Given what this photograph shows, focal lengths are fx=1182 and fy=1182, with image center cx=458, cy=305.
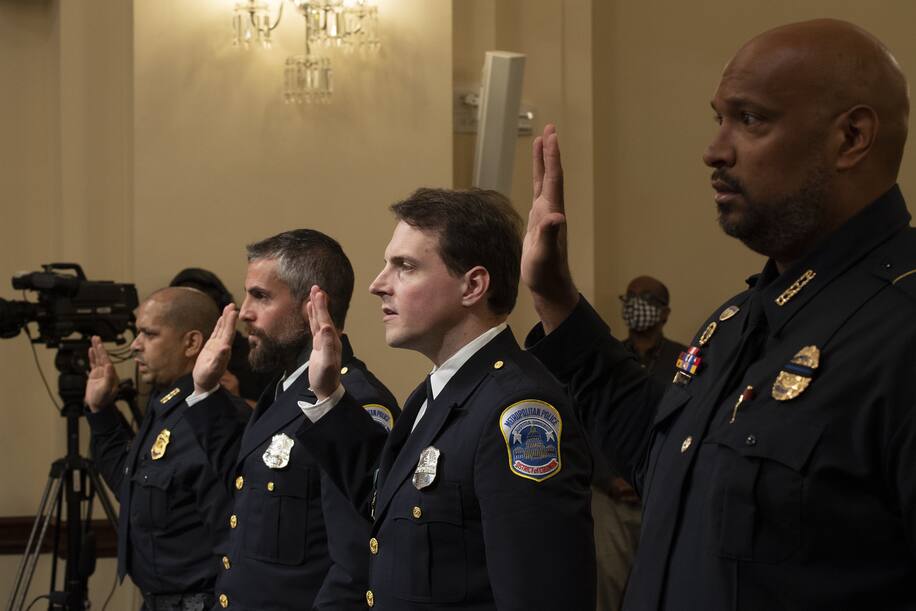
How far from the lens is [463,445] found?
199cm

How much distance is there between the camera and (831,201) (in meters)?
1.42

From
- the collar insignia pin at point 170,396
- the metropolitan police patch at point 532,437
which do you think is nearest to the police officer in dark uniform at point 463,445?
the metropolitan police patch at point 532,437

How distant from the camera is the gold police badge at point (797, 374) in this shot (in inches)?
52.3

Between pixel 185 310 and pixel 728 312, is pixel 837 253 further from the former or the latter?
pixel 185 310

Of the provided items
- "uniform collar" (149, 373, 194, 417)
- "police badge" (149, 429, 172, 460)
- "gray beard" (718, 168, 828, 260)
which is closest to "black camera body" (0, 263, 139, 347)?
"uniform collar" (149, 373, 194, 417)

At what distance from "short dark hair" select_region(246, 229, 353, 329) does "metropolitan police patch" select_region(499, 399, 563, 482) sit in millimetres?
1070

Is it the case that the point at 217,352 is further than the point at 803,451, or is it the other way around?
the point at 217,352

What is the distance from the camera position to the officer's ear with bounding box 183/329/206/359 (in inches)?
152

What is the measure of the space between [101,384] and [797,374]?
3179 millimetres

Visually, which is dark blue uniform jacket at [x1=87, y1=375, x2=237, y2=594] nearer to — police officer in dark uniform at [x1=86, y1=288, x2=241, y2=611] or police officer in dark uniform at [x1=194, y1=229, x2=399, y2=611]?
police officer in dark uniform at [x1=86, y1=288, x2=241, y2=611]

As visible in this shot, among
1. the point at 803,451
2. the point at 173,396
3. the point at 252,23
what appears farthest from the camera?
the point at 252,23

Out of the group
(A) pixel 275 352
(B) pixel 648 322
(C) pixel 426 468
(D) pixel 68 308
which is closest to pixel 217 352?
(A) pixel 275 352

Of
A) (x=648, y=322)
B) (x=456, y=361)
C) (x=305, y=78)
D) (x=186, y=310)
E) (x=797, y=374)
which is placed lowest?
(x=648, y=322)

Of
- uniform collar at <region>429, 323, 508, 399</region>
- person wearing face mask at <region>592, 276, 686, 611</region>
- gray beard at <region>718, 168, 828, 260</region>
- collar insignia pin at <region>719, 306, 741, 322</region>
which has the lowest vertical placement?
person wearing face mask at <region>592, 276, 686, 611</region>
